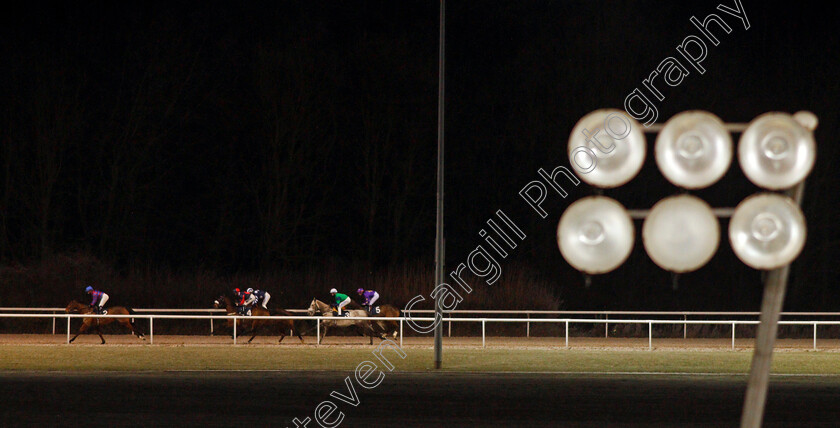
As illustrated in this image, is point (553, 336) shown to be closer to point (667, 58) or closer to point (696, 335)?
point (696, 335)

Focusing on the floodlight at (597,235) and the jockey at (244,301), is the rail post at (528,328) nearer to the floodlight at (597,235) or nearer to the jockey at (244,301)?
the jockey at (244,301)

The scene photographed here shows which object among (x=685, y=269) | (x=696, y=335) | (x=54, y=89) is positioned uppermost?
(x=54, y=89)

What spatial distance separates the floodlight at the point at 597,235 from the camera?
3.74 metres

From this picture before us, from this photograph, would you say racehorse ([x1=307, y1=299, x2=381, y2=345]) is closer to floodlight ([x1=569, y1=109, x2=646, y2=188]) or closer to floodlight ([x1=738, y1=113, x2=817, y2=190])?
floodlight ([x1=569, y1=109, x2=646, y2=188])

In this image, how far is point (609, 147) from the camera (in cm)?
391

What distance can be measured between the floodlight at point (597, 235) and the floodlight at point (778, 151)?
514 millimetres

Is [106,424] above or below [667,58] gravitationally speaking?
below

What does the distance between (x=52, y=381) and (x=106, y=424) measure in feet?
15.4

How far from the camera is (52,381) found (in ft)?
47.5

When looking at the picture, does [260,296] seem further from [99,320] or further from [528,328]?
[528,328]

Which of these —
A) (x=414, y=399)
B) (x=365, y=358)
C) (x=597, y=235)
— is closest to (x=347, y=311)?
(x=365, y=358)

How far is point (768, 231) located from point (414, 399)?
9.47m

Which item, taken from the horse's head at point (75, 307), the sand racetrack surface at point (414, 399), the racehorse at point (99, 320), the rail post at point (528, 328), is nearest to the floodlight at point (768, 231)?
the sand racetrack surface at point (414, 399)

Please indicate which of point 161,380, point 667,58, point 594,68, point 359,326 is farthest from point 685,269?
point 594,68
